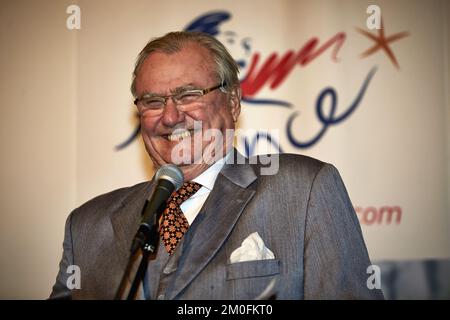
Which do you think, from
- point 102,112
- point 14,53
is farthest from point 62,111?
point 14,53

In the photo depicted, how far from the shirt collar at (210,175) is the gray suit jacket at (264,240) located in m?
0.05

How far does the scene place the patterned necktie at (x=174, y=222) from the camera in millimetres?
1784

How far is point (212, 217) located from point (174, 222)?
0.15m

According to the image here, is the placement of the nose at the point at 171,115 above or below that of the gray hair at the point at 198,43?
below

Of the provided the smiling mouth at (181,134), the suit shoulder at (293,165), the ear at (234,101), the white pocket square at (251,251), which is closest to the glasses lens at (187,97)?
the smiling mouth at (181,134)

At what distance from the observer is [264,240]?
168 centimetres

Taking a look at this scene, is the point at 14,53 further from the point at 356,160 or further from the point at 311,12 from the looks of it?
the point at 356,160

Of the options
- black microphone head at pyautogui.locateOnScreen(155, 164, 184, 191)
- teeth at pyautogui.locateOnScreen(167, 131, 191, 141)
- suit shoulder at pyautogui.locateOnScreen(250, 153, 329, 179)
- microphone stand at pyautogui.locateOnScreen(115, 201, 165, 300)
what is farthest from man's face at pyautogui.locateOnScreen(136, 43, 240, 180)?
microphone stand at pyautogui.locateOnScreen(115, 201, 165, 300)

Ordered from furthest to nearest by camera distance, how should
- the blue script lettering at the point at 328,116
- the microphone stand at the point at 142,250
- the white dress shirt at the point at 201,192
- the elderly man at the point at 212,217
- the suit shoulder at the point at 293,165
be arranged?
the blue script lettering at the point at 328,116 → the white dress shirt at the point at 201,192 → the suit shoulder at the point at 293,165 → the elderly man at the point at 212,217 → the microphone stand at the point at 142,250

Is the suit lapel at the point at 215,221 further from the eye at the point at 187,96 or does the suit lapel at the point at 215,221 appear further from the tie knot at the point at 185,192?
the eye at the point at 187,96

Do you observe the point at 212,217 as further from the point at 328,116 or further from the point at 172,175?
the point at 328,116

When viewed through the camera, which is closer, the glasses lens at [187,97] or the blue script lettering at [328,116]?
the glasses lens at [187,97]

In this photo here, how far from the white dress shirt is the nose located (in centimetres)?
22

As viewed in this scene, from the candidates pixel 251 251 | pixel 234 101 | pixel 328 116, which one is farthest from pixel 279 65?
pixel 251 251
